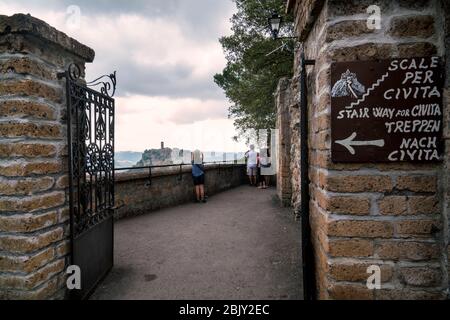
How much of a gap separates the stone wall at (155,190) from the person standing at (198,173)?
33cm

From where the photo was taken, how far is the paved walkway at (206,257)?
2740mm

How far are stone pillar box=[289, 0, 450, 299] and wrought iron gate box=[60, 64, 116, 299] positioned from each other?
2134 mm

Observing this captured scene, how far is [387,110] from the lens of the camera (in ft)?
5.33

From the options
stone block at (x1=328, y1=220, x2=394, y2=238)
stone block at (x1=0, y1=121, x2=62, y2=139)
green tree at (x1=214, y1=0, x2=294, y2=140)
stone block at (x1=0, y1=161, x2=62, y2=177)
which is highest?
green tree at (x1=214, y1=0, x2=294, y2=140)

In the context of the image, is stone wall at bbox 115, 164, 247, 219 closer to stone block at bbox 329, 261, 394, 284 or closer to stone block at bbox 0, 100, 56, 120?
stone block at bbox 0, 100, 56, 120

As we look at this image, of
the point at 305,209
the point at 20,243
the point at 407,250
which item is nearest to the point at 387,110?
the point at 407,250

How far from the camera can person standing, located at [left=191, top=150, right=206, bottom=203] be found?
7.27 metres

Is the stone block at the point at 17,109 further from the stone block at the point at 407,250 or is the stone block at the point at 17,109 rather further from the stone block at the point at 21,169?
the stone block at the point at 407,250

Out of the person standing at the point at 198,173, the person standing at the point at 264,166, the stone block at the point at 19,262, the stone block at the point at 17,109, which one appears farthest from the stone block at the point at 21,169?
the person standing at the point at 264,166

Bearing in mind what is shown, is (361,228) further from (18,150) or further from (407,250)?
(18,150)

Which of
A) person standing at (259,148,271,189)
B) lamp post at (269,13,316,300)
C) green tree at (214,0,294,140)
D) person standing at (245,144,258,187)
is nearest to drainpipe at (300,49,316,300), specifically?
lamp post at (269,13,316,300)

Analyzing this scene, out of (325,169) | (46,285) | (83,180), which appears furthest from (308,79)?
(46,285)

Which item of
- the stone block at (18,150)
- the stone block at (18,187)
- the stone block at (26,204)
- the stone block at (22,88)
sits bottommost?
the stone block at (26,204)

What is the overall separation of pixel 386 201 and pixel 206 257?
8.61 feet
